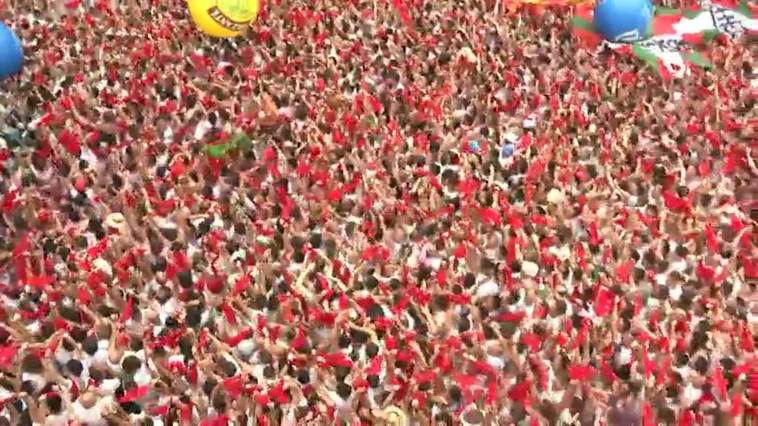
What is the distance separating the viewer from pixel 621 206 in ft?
21.2

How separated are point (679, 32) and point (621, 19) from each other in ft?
3.00

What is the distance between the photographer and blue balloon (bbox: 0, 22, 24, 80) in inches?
286

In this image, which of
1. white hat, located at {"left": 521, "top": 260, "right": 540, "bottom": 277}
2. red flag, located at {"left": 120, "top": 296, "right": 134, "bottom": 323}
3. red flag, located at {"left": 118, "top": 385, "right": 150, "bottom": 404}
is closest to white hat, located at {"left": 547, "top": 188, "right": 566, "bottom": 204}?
white hat, located at {"left": 521, "top": 260, "right": 540, "bottom": 277}

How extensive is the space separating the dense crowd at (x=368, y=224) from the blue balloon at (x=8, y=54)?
0.27 metres

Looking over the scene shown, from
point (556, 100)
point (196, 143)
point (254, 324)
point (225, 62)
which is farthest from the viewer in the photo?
point (225, 62)

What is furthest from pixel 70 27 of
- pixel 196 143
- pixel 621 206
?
pixel 621 206

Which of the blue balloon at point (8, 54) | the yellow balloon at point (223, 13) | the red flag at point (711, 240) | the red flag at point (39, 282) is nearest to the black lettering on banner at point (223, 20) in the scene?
the yellow balloon at point (223, 13)

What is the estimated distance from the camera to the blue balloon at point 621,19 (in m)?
8.44

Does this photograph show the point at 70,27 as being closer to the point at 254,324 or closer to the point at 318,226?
the point at 318,226

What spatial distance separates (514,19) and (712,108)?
2.37m

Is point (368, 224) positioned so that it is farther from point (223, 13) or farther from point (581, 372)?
point (223, 13)

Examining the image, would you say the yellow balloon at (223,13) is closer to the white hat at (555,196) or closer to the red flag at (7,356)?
the white hat at (555,196)

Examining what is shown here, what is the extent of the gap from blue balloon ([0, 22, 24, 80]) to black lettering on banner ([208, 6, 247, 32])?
1.64 meters

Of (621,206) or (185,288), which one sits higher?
(621,206)
